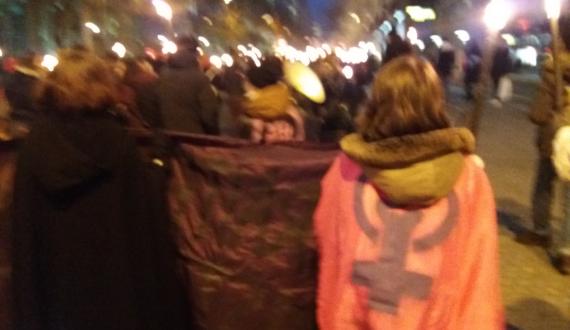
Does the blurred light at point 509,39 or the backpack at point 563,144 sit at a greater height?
the blurred light at point 509,39

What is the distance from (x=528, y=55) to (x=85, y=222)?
2087 inches

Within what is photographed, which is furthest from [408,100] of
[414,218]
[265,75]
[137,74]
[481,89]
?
[137,74]

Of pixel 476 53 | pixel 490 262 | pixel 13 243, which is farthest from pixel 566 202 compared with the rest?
pixel 476 53

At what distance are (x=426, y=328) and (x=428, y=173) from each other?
55 cm

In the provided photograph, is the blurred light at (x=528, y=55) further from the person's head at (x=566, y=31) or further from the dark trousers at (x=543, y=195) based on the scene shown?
the person's head at (x=566, y=31)

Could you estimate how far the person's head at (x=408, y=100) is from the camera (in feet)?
9.84

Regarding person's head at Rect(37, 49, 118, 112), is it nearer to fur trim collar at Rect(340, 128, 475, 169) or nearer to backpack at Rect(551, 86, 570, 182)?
fur trim collar at Rect(340, 128, 475, 169)

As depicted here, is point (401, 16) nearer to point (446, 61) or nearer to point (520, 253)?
point (446, 61)

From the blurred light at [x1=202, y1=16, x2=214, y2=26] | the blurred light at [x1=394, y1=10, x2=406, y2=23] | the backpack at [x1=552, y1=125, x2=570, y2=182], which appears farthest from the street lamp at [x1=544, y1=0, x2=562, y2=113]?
A: the blurred light at [x1=202, y1=16, x2=214, y2=26]

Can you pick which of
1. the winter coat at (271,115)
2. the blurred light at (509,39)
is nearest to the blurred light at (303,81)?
the winter coat at (271,115)

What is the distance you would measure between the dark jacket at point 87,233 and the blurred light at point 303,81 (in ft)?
9.93

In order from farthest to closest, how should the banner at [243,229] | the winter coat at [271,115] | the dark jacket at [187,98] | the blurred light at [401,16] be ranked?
1. the blurred light at [401,16]
2. the dark jacket at [187,98]
3. the winter coat at [271,115]
4. the banner at [243,229]

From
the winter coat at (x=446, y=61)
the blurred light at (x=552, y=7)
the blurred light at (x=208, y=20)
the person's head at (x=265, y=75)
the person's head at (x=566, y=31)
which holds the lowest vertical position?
the person's head at (x=265, y=75)

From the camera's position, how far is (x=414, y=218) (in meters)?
3.10
